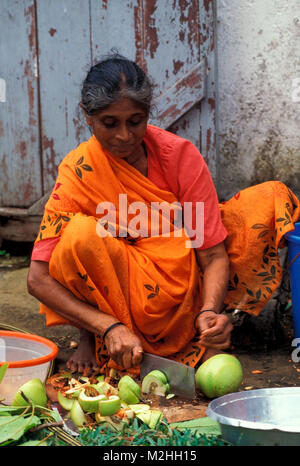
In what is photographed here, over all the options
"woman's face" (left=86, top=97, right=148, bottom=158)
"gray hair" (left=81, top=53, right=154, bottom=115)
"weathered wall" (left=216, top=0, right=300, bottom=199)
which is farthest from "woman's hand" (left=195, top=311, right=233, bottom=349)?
"weathered wall" (left=216, top=0, right=300, bottom=199)

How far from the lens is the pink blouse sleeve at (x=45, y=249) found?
259 cm

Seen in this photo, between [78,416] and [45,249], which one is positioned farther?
[45,249]

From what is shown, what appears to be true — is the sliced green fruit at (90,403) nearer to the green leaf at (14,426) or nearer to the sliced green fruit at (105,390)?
the sliced green fruit at (105,390)

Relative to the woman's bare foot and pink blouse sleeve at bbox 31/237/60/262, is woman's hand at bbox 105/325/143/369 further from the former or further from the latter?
pink blouse sleeve at bbox 31/237/60/262

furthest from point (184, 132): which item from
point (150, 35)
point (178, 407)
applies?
point (178, 407)

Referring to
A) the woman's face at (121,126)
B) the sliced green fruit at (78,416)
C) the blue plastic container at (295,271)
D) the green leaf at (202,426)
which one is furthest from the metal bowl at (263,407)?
the woman's face at (121,126)

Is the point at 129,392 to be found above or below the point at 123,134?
below

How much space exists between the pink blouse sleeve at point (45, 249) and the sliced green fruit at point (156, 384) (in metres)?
0.66

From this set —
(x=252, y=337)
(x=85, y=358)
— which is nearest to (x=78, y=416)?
(x=85, y=358)

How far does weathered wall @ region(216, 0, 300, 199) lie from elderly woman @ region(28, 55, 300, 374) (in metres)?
1.21

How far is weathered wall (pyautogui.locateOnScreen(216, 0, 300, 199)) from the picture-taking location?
381 cm

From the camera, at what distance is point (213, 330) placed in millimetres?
2375

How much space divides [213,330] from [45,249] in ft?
2.59

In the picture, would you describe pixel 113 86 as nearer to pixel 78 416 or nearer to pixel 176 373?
pixel 176 373
